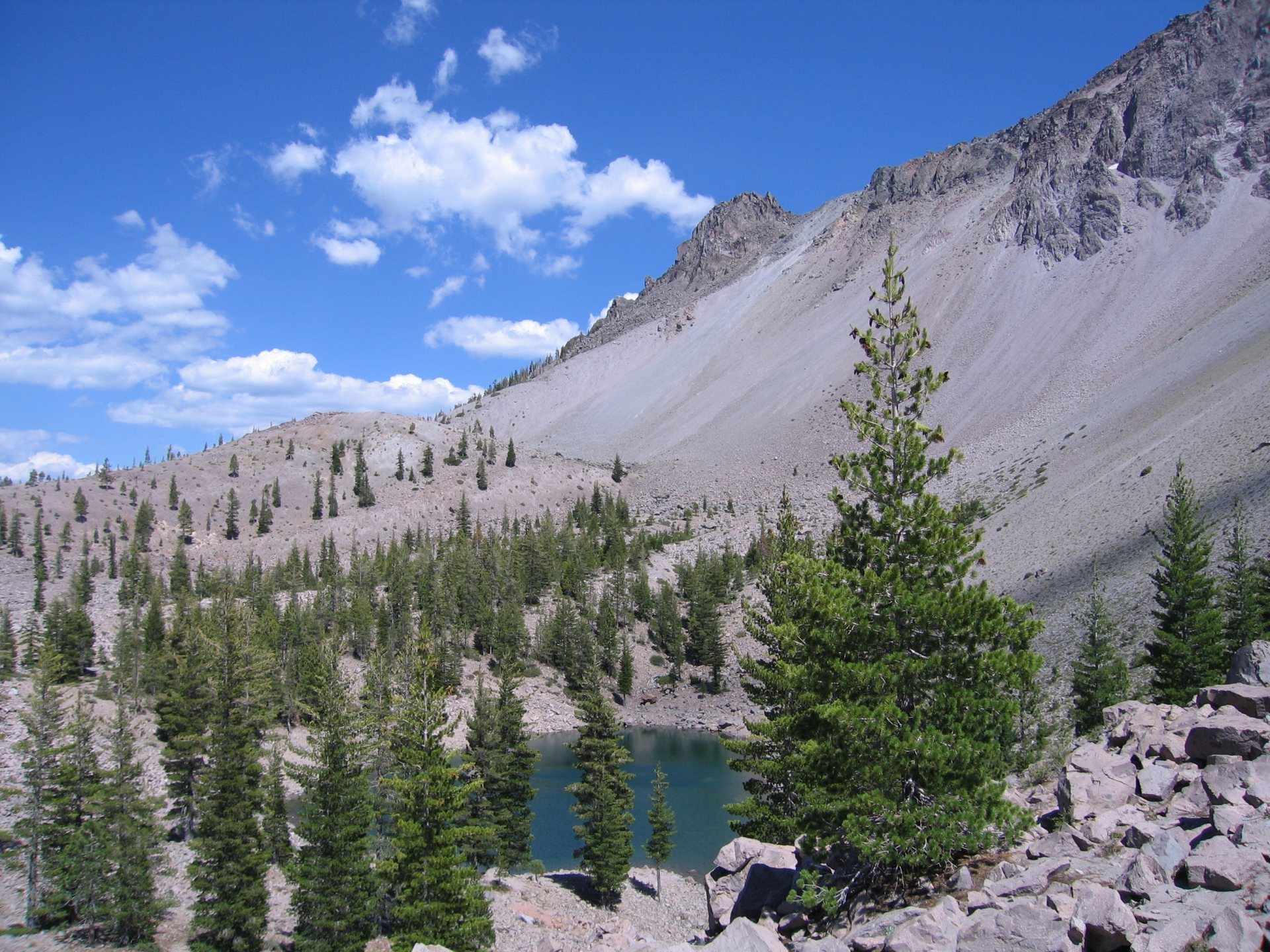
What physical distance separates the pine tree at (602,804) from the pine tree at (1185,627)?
2431 centimetres

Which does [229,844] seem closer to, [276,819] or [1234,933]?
[276,819]

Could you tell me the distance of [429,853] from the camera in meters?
22.5

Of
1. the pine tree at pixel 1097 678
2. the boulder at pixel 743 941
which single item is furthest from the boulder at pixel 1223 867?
the pine tree at pixel 1097 678

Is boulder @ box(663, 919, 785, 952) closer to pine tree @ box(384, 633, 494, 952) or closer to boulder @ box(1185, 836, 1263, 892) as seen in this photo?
boulder @ box(1185, 836, 1263, 892)

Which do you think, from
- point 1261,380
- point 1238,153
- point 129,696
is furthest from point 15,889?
point 1238,153

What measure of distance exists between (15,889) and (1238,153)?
637ft

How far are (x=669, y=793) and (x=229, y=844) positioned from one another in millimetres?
36265

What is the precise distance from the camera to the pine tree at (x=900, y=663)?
13.7 metres

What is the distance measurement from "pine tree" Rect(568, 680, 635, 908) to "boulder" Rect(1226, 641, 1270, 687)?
27729 millimetres

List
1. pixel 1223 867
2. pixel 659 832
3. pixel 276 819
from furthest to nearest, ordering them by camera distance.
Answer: pixel 659 832 < pixel 276 819 < pixel 1223 867

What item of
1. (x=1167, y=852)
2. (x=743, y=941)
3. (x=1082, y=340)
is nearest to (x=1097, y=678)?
(x=1167, y=852)

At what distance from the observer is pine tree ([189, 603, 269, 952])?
27188mm

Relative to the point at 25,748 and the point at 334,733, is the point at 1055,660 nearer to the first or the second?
the point at 334,733

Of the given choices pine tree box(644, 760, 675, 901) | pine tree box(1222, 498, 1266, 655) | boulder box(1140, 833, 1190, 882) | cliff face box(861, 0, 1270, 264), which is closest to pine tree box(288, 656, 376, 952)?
pine tree box(644, 760, 675, 901)
